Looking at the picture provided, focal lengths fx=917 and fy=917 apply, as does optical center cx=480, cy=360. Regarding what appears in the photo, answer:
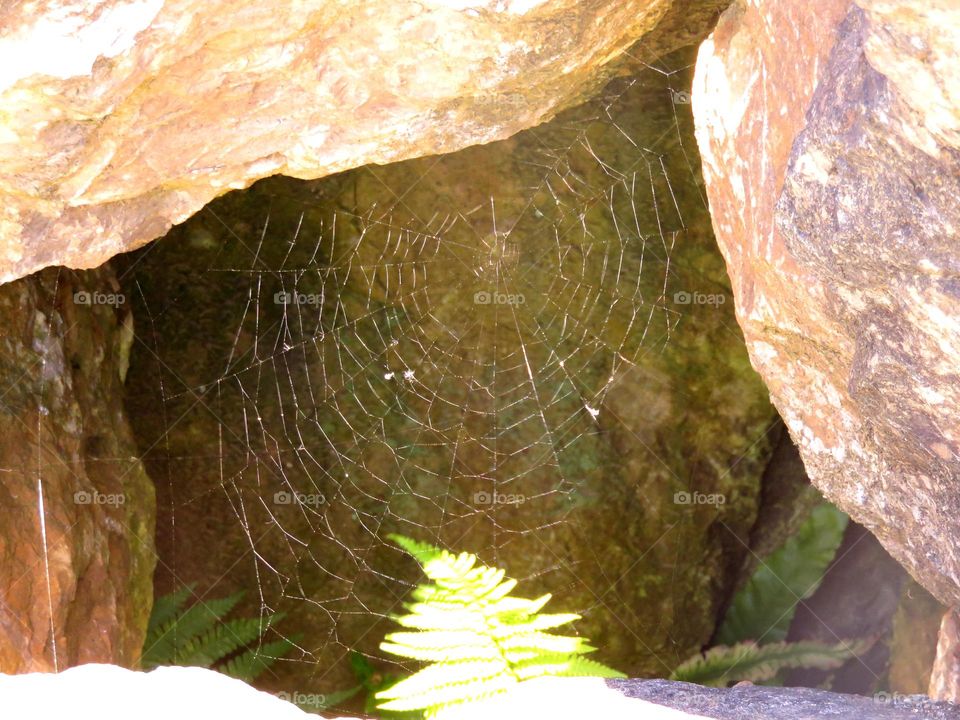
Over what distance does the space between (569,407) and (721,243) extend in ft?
4.27

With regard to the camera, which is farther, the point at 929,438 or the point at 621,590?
the point at 621,590

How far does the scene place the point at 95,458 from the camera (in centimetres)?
256

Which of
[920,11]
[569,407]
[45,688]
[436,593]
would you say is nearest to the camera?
[920,11]

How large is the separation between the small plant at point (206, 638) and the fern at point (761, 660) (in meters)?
1.35

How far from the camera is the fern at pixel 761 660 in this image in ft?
9.18

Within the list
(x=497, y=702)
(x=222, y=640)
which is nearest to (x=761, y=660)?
(x=497, y=702)

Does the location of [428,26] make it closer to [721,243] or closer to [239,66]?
[239,66]

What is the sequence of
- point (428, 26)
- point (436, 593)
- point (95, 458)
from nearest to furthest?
point (428, 26) → point (436, 593) → point (95, 458)

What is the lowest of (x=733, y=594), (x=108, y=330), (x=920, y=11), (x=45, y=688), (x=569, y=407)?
(x=733, y=594)

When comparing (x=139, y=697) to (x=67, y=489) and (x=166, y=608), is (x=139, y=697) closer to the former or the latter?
(x=67, y=489)

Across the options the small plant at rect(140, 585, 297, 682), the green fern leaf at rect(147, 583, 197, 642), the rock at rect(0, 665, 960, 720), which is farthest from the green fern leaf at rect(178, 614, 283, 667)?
the rock at rect(0, 665, 960, 720)

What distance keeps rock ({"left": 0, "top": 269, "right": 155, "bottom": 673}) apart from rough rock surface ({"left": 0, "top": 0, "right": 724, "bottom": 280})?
638mm

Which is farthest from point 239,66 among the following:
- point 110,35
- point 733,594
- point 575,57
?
point 733,594

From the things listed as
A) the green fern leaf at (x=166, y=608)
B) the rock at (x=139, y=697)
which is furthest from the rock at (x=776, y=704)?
the green fern leaf at (x=166, y=608)
